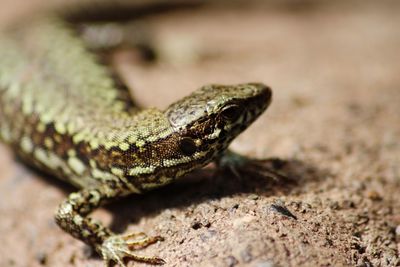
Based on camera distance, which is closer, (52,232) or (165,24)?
(52,232)

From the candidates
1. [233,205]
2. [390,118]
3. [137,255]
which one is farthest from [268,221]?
[390,118]

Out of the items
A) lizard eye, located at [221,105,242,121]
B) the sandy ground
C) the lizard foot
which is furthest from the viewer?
lizard eye, located at [221,105,242,121]

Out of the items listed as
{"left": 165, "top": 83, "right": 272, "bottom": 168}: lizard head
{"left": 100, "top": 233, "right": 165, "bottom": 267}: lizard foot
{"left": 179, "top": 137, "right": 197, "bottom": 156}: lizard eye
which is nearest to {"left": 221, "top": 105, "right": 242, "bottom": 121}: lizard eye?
{"left": 165, "top": 83, "right": 272, "bottom": 168}: lizard head

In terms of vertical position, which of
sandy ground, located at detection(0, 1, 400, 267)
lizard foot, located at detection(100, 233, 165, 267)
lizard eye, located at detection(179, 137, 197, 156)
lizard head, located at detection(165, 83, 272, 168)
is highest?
lizard head, located at detection(165, 83, 272, 168)

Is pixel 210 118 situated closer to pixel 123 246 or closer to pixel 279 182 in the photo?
pixel 279 182

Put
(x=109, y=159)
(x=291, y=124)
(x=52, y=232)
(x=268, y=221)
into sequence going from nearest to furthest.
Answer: (x=268, y=221) < (x=109, y=159) < (x=52, y=232) < (x=291, y=124)

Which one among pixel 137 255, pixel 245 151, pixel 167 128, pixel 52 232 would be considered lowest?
pixel 52 232

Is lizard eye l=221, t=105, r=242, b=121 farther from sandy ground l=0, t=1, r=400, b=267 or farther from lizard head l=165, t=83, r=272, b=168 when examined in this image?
sandy ground l=0, t=1, r=400, b=267

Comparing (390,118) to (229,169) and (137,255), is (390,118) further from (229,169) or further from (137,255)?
(137,255)
